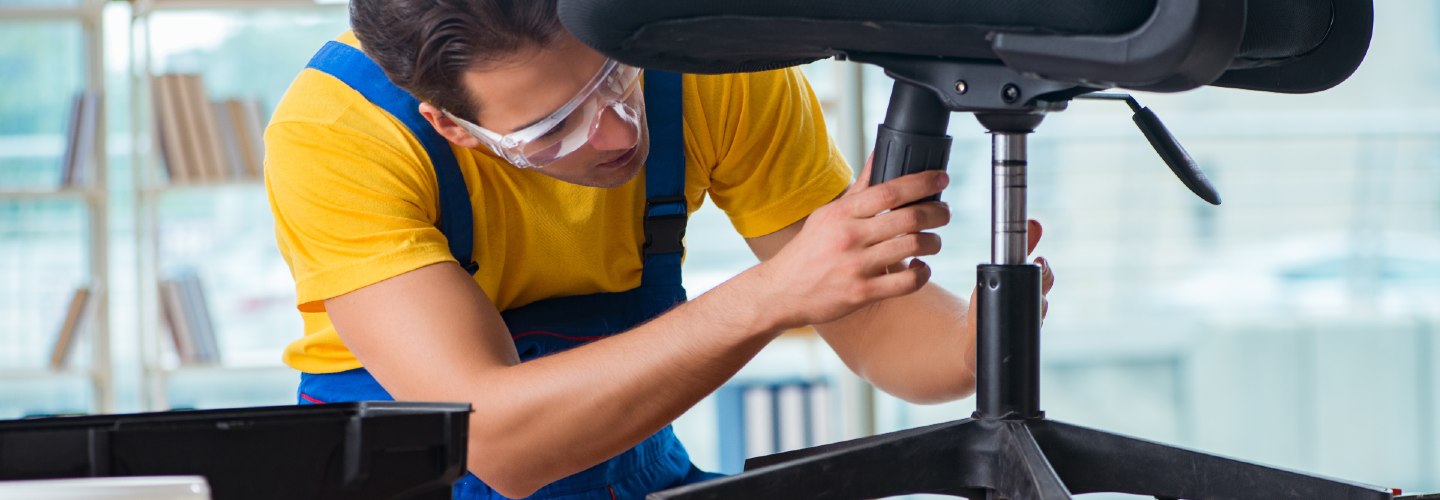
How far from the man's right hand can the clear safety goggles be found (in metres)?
0.24

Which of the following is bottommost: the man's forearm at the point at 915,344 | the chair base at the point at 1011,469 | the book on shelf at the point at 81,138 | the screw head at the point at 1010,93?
the chair base at the point at 1011,469

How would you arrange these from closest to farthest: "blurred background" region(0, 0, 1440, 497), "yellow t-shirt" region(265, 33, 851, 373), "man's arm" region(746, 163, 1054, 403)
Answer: "yellow t-shirt" region(265, 33, 851, 373) → "man's arm" region(746, 163, 1054, 403) → "blurred background" region(0, 0, 1440, 497)

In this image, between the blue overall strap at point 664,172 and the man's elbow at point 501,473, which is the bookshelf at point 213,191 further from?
the man's elbow at point 501,473

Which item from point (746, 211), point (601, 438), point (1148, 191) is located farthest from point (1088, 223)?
point (601, 438)

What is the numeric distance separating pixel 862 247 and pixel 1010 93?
0.46ft

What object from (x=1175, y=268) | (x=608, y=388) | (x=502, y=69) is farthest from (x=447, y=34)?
(x=1175, y=268)

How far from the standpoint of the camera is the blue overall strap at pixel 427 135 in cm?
108

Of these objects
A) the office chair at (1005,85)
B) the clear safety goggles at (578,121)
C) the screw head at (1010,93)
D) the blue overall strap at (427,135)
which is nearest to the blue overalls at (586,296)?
the blue overall strap at (427,135)

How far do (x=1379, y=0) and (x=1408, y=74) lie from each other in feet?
0.74

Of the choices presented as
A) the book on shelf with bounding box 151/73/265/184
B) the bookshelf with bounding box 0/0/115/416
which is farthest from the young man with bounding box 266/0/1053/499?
the bookshelf with bounding box 0/0/115/416

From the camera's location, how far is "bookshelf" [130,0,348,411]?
2814 mm

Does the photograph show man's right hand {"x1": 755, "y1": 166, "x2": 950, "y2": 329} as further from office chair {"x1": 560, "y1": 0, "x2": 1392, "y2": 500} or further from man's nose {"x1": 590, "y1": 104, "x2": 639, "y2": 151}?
man's nose {"x1": 590, "y1": 104, "x2": 639, "y2": 151}

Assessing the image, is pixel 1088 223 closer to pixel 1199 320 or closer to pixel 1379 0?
pixel 1199 320

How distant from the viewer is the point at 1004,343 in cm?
75
